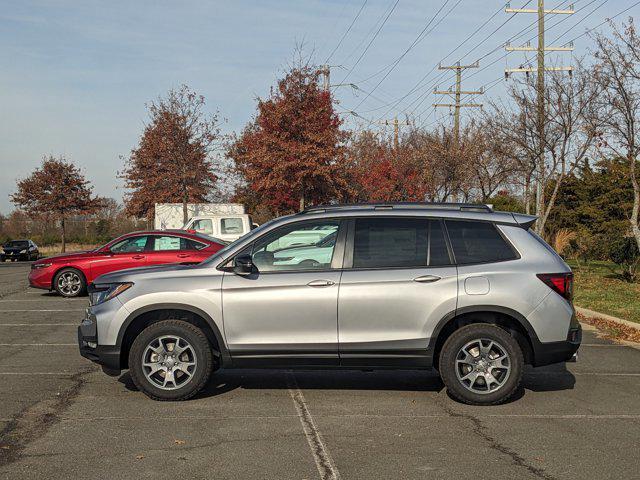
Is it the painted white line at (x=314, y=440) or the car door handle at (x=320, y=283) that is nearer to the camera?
the painted white line at (x=314, y=440)

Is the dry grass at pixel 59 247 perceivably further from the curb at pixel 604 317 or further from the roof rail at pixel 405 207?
the roof rail at pixel 405 207

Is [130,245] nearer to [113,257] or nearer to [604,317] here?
[113,257]

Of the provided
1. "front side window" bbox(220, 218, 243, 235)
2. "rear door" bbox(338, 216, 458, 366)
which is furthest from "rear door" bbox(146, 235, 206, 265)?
"rear door" bbox(338, 216, 458, 366)

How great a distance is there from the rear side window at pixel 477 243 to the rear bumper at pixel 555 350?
85cm

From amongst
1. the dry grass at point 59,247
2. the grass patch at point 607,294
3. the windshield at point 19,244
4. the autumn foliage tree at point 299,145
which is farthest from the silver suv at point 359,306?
the dry grass at point 59,247

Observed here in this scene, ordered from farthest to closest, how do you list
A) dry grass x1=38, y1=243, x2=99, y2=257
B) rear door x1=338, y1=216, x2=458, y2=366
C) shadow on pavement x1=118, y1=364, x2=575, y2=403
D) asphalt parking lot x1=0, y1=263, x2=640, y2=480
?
dry grass x1=38, y1=243, x2=99, y2=257 < shadow on pavement x1=118, y1=364, x2=575, y2=403 < rear door x1=338, y1=216, x2=458, y2=366 < asphalt parking lot x1=0, y1=263, x2=640, y2=480

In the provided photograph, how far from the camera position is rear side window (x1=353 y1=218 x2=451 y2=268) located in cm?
729

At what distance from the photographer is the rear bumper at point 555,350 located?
7137 millimetres

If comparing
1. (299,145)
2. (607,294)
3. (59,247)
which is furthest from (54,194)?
(607,294)

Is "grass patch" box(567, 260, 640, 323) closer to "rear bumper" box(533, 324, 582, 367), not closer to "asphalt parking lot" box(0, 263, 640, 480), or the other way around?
"asphalt parking lot" box(0, 263, 640, 480)

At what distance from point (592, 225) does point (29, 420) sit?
30.1m

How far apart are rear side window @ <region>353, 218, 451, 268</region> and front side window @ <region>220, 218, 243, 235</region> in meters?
17.4

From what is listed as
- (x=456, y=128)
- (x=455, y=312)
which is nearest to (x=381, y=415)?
(x=455, y=312)

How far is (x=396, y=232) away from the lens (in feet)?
24.3
